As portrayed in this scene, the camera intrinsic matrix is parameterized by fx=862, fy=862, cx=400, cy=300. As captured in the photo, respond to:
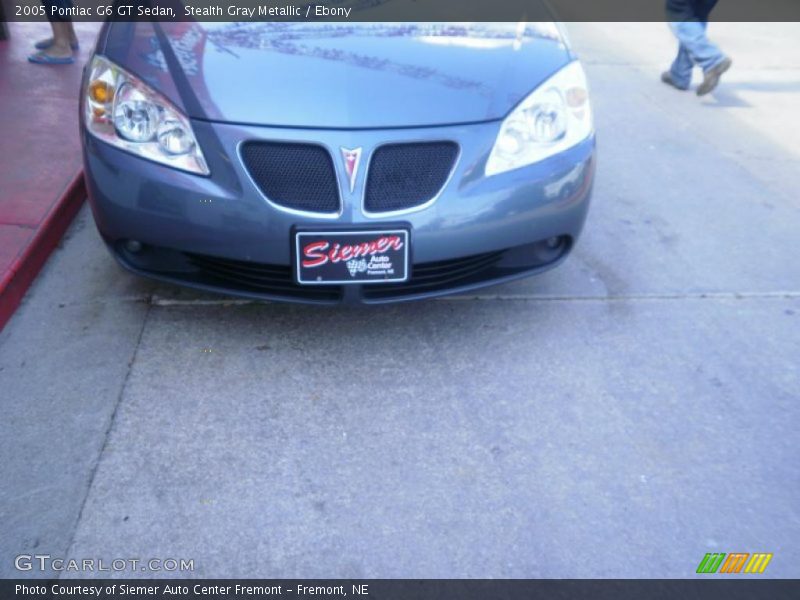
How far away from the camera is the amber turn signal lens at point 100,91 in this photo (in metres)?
3.05

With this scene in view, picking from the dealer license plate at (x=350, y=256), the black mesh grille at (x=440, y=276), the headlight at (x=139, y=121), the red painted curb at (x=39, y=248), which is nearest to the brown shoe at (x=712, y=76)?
the black mesh grille at (x=440, y=276)

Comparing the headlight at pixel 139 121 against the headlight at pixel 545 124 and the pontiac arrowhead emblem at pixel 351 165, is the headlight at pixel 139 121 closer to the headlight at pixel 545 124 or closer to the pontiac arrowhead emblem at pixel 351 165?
the pontiac arrowhead emblem at pixel 351 165

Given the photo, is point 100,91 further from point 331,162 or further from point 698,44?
point 698,44

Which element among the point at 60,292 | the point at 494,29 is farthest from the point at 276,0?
the point at 60,292

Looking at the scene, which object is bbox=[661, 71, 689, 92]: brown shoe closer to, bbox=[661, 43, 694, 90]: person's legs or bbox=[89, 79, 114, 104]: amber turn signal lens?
bbox=[661, 43, 694, 90]: person's legs

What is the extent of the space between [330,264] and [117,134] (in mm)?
883

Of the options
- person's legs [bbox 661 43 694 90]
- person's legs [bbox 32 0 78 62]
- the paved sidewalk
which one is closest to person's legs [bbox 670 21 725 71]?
person's legs [bbox 661 43 694 90]

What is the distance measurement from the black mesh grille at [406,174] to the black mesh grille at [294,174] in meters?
0.14

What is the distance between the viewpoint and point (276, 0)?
355cm

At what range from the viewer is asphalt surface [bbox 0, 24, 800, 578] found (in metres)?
2.34

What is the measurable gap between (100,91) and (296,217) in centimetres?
94

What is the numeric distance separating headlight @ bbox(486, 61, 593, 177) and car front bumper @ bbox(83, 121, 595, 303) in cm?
4

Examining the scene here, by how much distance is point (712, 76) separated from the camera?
20.0ft

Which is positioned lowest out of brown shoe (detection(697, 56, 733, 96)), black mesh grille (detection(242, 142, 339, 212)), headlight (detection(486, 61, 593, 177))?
brown shoe (detection(697, 56, 733, 96))
